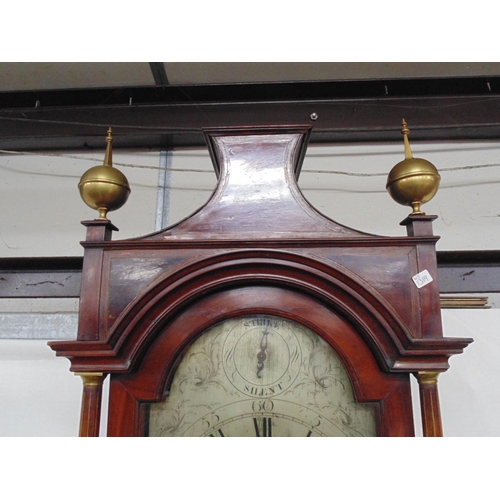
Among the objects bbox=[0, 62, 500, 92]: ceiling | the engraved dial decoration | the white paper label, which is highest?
bbox=[0, 62, 500, 92]: ceiling

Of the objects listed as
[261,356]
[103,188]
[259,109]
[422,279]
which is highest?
[259,109]

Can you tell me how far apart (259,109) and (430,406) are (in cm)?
123

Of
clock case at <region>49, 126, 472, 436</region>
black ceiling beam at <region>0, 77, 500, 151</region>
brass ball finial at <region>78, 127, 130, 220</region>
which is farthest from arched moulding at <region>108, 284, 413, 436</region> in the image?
black ceiling beam at <region>0, 77, 500, 151</region>

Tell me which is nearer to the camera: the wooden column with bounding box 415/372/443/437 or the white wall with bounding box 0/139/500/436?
the wooden column with bounding box 415/372/443/437

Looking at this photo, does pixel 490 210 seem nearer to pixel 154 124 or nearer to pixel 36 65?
pixel 154 124

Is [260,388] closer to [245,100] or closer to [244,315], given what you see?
[244,315]

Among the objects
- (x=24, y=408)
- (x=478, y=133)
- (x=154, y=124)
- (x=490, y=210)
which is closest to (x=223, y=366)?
(x=24, y=408)

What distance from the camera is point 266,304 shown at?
84cm

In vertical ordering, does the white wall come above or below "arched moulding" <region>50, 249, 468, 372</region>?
above

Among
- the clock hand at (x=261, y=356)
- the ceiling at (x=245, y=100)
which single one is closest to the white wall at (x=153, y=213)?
the ceiling at (x=245, y=100)

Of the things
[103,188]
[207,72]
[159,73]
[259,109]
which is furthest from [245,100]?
[103,188]

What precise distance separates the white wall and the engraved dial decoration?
0.80 metres

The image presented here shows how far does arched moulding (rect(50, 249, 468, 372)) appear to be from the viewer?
784mm

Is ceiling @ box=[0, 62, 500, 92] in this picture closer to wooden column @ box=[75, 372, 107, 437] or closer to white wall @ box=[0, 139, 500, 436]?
white wall @ box=[0, 139, 500, 436]
